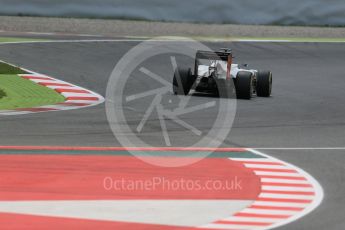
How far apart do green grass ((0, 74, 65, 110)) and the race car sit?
2.82 metres

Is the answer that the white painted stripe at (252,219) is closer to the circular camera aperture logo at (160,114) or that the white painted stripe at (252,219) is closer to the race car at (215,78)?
the circular camera aperture logo at (160,114)

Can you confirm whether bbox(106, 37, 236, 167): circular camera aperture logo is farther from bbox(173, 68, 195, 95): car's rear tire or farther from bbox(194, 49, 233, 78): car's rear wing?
bbox(194, 49, 233, 78): car's rear wing

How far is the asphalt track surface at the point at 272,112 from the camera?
34.7 feet

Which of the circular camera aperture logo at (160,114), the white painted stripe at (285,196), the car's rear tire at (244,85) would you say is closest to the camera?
the white painted stripe at (285,196)

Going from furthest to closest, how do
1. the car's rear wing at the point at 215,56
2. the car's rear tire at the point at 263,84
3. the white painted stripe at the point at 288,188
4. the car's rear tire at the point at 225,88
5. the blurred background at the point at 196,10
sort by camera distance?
the blurred background at the point at 196,10 → the car's rear tire at the point at 263,84 → the car's rear tire at the point at 225,88 → the car's rear wing at the point at 215,56 → the white painted stripe at the point at 288,188

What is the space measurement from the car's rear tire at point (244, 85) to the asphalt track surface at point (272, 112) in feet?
0.98

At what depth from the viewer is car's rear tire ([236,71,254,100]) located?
59.0 feet

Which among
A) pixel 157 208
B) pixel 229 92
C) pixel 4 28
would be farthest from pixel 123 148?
pixel 4 28

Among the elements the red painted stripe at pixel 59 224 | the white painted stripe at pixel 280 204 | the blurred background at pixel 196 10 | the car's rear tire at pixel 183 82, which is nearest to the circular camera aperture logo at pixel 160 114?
the car's rear tire at pixel 183 82

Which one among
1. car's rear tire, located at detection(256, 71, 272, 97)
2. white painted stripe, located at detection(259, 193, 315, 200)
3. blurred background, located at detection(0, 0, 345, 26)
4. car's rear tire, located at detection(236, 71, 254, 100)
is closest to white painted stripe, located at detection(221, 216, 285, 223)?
white painted stripe, located at detection(259, 193, 315, 200)

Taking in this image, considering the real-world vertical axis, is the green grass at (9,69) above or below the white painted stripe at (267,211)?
above

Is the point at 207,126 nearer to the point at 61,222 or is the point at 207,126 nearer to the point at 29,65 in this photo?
the point at 61,222

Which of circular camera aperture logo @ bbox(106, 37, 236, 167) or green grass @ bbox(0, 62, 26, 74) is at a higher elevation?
green grass @ bbox(0, 62, 26, 74)

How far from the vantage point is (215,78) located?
18109mm
